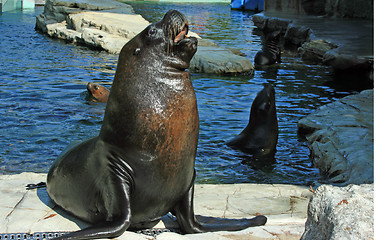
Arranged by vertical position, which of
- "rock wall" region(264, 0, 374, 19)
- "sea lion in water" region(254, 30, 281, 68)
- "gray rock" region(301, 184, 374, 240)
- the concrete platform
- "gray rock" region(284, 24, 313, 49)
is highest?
"rock wall" region(264, 0, 374, 19)

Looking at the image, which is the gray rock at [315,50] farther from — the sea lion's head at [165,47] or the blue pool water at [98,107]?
the sea lion's head at [165,47]

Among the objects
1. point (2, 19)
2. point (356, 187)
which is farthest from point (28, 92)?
point (2, 19)

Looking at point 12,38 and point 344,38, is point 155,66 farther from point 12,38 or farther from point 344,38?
point 12,38

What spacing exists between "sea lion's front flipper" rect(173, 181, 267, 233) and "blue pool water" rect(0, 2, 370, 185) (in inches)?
82.4

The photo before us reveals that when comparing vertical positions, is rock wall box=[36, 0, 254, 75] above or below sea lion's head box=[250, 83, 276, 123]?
above

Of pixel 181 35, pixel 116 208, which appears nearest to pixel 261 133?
pixel 181 35

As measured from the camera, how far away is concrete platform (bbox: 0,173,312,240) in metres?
3.16

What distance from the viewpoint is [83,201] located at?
3.30 m

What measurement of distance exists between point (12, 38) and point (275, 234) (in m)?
15.0

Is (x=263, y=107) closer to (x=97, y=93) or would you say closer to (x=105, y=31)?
(x=97, y=93)

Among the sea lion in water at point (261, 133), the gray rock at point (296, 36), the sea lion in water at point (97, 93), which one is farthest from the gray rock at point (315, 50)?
the sea lion in water at point (261, 133)

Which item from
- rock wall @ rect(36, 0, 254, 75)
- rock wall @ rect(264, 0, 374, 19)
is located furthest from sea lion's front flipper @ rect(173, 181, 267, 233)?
rock wall @ rect(264, 0, 374, 19)

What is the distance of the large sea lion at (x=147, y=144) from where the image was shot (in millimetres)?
3061

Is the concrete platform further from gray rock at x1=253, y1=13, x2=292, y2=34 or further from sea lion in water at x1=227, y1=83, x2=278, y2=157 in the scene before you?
gray rock at x1=253, y1=13, x2=292, y2=34
